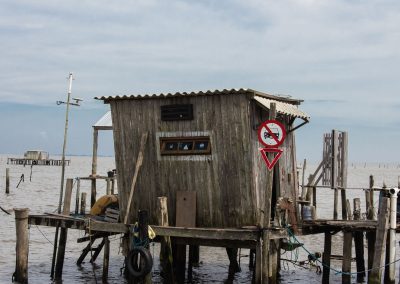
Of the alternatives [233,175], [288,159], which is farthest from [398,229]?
[233,175]

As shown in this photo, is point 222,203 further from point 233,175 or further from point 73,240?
point 73,240

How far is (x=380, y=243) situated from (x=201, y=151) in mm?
5364

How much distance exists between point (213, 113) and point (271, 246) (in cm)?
391

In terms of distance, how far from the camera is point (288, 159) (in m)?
19.6

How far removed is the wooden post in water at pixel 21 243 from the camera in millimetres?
18922

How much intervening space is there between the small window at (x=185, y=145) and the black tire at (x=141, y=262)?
9.91 feet

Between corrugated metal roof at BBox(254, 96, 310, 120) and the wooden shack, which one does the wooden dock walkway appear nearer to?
the wooden shack

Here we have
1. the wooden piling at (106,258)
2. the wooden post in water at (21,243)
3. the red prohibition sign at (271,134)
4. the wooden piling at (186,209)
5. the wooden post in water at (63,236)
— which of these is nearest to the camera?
the red prohibition sign at (271,134)

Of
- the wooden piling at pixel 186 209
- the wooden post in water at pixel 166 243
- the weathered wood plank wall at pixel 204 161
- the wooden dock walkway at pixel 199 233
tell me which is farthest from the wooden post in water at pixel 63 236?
the wooden post in water at pixel 166 243

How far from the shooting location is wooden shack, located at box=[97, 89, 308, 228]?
16.8 meters

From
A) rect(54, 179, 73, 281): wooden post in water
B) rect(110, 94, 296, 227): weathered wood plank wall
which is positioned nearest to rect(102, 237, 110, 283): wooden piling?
rect(54, 179, 73, 281): wooden post in water

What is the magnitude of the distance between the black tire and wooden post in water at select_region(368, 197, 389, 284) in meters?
5.83

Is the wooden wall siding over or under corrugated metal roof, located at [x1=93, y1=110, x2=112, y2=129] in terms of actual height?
under

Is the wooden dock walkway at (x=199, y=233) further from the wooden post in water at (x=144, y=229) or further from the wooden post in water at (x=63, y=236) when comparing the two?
the wooden post in water at (x=63, y=236)
